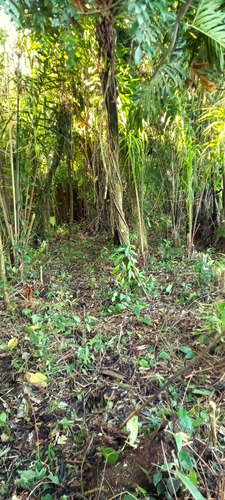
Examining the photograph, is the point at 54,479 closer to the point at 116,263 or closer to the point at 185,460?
the point at 185,460

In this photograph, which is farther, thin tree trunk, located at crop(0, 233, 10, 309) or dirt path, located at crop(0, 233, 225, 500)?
thin tree trunk, located at crop(0, 233, 10, 309)

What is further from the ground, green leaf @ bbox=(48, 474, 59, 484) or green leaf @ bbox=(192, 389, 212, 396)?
green leaf @ bbox=(192, 389, 212, 396)

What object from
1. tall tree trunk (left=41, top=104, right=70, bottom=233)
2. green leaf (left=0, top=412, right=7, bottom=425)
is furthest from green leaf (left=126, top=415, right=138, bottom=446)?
tall tree trunk (left=41, top=104, right=70, bottom=233)

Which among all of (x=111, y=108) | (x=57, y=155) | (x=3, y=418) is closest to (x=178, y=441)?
(x=3, y=418)

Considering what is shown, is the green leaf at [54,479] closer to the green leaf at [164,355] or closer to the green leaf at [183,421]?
the green leaf at [183,421]

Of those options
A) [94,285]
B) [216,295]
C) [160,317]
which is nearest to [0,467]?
[160,317]

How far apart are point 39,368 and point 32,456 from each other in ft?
1.23

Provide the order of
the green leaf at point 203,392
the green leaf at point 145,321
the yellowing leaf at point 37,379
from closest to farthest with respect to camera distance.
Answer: the green leaf at point 203,392 < the yellowing leaf at point 37,379 < the green leaf at point 145,321

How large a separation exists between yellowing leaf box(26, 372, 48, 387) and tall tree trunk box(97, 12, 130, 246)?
2.84 feet

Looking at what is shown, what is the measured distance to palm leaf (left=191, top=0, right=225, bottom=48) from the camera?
1.48m

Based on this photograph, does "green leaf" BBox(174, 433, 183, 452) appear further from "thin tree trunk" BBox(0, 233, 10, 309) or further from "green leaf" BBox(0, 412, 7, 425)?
"thin tree trunk" BBox(0, 233, 10, 309)

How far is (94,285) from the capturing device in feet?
6.68

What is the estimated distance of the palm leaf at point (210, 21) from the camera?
148cm

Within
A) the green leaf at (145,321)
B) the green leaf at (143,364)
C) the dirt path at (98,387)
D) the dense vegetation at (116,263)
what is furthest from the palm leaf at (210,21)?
the green leaf at (143,364)
